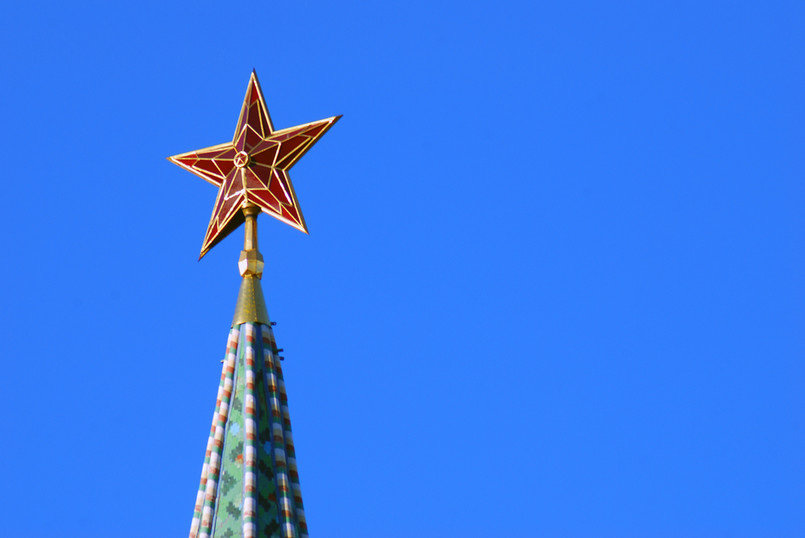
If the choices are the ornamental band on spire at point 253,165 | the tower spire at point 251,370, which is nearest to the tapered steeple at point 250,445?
the tower spire at point 251,370

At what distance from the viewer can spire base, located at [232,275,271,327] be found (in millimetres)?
25016

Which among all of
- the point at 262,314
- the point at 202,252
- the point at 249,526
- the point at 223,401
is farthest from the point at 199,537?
the point at 202,252

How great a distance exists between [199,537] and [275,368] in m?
3.27

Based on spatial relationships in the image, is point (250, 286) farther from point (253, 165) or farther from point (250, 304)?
point (253, 165)

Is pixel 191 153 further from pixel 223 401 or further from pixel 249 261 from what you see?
pixel 223 401

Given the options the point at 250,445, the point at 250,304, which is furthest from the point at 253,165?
the point at 250,445

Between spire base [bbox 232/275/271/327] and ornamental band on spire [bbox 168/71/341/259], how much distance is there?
1248 mm

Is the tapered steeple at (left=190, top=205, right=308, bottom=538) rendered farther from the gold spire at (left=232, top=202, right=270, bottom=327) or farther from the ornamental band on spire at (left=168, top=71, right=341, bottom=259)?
the ornamental band on spire at (left=168, top=71, right=341, bottom=259)

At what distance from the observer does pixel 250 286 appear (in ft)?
83.1

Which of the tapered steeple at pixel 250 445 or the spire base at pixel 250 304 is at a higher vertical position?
the spire base at pixel 250 304

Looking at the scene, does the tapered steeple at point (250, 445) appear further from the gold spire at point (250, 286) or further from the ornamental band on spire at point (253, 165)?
the ornamental band on spire at point (253, 165)

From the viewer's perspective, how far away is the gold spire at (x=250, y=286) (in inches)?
986

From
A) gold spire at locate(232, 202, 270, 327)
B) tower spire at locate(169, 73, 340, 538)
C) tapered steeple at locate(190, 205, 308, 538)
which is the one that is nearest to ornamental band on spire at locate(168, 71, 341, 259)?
tower spire at locate(169, 73, 340, 538)

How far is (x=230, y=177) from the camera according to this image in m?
26.5
